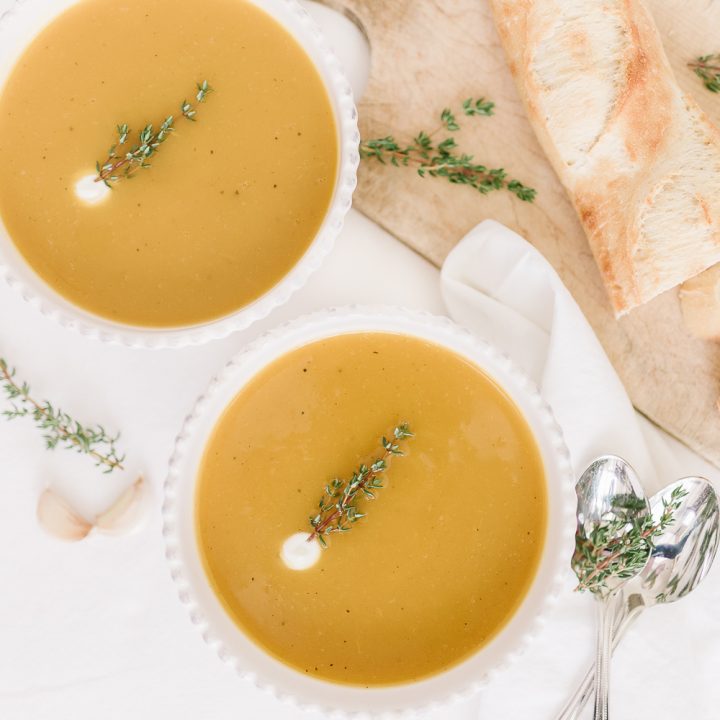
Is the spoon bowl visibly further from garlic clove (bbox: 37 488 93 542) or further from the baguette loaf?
garlic clove (bbox: 37 488 93 542)

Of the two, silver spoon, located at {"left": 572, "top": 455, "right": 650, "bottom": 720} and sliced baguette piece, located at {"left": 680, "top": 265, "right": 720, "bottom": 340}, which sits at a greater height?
sliced baguette piece, located at {"left": 680, "top": 265, "right": 720, "bottom": 340}

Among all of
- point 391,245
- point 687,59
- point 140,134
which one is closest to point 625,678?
point 391,245

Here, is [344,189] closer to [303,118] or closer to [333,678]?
[303,118]

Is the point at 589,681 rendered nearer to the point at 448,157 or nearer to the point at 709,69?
the point at 448,157

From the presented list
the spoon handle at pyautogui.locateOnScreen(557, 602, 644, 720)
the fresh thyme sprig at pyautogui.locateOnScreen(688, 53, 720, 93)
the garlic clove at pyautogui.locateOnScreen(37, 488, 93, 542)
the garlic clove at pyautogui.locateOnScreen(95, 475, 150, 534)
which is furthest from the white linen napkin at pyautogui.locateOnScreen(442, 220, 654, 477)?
the garlic clove at pyautogui.locateOnScreen(37, 488, 93, 542)

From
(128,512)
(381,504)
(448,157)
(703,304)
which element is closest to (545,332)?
(703,304)

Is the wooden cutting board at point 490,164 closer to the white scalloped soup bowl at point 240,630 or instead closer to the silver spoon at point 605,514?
the silver spoon at point 605,514
